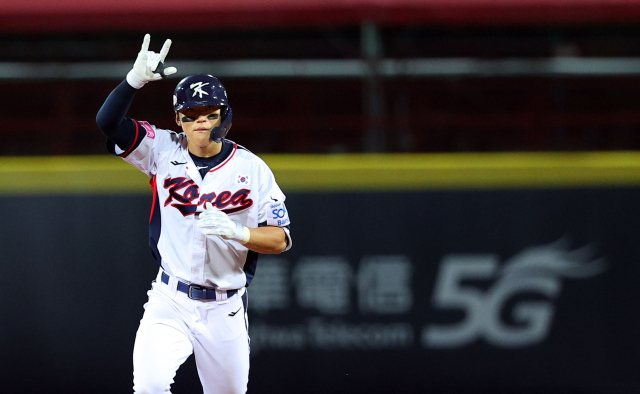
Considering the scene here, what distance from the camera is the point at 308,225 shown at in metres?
4.48

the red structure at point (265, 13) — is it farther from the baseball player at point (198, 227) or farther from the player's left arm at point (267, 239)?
the player's left arm at point (267, 239)

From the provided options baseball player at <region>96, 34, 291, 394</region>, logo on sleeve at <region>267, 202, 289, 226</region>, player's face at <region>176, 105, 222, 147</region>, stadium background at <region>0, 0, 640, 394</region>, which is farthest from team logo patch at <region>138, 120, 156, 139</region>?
stadium background at <region>0, 0, 640, 394</region>

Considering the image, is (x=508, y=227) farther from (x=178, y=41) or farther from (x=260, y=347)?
(x=178, y=41)

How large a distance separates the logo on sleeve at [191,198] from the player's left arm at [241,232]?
0.05 m

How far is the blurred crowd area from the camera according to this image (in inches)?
291

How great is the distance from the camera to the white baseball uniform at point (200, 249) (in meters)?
3.01

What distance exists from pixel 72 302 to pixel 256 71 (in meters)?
3.77

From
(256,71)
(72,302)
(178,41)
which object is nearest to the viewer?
(72,302)

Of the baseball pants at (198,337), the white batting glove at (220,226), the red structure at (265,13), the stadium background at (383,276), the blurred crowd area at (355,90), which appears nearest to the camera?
the white batting glove at (220,226)

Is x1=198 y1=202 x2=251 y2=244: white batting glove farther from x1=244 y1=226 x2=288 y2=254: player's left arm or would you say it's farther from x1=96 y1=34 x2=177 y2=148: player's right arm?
x1=96 y1=34 x2=177 y2=148: player's right arm

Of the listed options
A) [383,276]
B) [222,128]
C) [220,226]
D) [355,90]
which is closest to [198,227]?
[220,226]

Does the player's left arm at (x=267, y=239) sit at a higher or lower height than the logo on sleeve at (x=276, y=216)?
lower

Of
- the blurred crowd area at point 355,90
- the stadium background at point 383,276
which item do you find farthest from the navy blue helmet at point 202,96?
the blurred crowd area at point 355,90

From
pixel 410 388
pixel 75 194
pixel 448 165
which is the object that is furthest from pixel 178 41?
pixel 410 388
